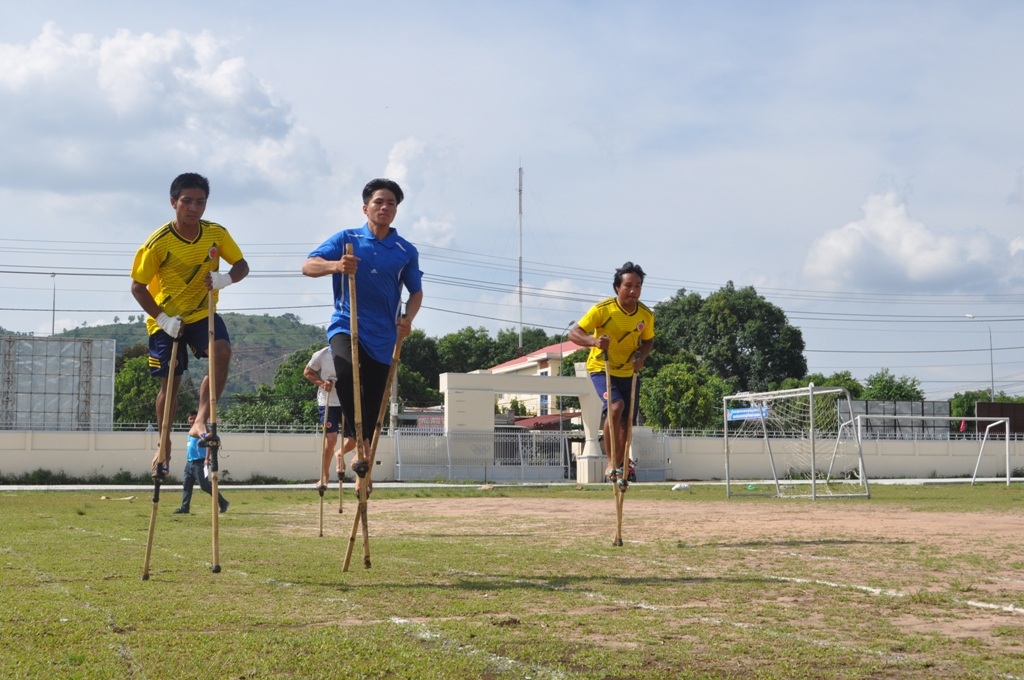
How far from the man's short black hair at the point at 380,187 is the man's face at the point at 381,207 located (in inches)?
1.3

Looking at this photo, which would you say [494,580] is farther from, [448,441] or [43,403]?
[43,403]

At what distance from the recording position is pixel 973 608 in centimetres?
585

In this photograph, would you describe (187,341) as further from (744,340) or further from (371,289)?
(744,340)

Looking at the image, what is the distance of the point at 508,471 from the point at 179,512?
2943cm

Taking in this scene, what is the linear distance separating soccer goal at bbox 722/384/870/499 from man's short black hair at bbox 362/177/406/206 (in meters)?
18.1

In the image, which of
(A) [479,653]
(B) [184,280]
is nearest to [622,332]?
(B) [184,280]

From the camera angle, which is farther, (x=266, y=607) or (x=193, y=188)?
(x=193, y=188)

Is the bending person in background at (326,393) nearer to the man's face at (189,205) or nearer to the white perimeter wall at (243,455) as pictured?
the man's face at (189,205)

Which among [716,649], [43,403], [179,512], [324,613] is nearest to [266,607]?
[324,613]

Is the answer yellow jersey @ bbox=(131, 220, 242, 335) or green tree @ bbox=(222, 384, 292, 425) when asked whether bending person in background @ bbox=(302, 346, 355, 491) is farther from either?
green tree @ bbox=(222, 384, 292, 425)

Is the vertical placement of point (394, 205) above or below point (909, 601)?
above

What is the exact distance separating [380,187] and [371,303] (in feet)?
3.18

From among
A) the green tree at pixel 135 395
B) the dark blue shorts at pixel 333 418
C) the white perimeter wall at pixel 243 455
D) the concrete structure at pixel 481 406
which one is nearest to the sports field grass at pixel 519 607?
the dark blue shorts at pixel 333 418

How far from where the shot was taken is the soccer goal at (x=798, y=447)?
28.2 meters
